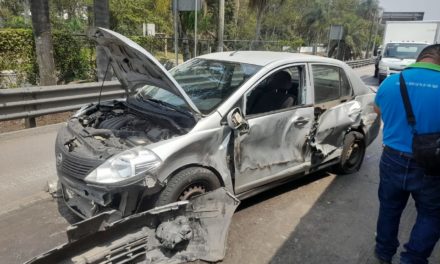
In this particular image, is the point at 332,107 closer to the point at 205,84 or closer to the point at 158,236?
the point at 205,84

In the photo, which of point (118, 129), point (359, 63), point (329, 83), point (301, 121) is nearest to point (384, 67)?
point (329, 83)

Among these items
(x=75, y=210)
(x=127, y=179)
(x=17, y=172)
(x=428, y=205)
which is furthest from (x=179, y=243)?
(x=17, y=172)

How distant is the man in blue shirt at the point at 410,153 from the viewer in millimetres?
2629

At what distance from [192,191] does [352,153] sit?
9.77ft

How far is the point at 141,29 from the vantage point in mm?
23141

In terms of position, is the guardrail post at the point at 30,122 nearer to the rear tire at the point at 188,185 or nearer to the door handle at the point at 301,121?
the rear tire at the point at 188,185

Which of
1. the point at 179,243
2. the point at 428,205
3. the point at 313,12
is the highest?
the point at 313,12

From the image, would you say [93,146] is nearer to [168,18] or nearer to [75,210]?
[75,210]

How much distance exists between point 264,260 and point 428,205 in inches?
55.5

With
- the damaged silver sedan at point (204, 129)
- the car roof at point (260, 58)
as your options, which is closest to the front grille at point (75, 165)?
the damaged silver sedan at point (204, 129)

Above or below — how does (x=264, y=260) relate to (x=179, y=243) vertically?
below

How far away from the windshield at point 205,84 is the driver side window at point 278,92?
23 centimetres

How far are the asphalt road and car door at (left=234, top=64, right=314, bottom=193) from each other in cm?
44

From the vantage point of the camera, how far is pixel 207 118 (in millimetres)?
3289
